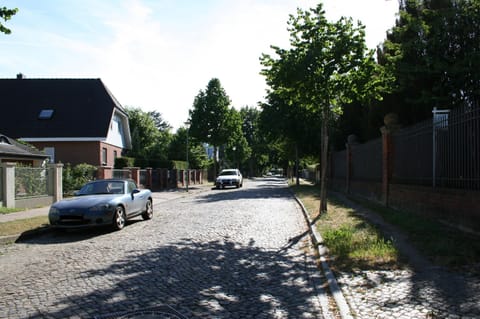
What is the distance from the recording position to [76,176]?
894 inches

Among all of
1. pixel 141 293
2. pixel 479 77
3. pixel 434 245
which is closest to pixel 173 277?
pixel 141 293

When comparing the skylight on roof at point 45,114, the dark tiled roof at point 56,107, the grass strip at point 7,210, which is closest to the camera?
the grass strip at point 7,210

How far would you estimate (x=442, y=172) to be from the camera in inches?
412

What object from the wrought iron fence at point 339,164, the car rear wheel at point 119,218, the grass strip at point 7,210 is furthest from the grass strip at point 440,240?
the wrought iron fence at point 339,164

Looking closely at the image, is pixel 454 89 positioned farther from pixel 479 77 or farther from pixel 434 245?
pixel 434 245

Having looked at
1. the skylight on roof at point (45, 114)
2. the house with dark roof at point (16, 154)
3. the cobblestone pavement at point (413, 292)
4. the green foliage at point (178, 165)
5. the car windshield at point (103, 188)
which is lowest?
the cobblestone pavement at point (413, 292)

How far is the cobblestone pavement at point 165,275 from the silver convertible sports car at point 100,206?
1.29 feet

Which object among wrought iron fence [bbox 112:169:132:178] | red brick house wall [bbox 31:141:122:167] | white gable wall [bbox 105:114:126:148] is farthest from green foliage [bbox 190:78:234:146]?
wrought iron fence [bbox 112:169:132:178]

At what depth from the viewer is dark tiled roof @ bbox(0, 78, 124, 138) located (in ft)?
107

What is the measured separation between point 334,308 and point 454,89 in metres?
14.8

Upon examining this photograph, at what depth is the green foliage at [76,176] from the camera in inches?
839

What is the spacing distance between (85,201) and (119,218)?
950 mm

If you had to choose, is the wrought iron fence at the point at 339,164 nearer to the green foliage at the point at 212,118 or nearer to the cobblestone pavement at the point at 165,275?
the cobblestone pavement at the point at 165,275

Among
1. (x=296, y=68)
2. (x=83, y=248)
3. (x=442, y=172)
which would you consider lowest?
(x=83, y=248)
